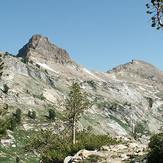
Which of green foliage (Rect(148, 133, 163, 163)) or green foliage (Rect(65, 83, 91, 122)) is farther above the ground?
green foliage (Rect(65, 83, 91, 122))

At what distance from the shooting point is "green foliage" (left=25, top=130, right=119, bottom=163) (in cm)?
6969

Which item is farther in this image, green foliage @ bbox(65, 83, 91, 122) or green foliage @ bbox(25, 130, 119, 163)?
green foliage @ bbox(65, 83, 91, 122)

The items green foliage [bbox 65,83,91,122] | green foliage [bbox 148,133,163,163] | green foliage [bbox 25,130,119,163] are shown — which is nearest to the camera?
green foliage [bbox 148,133,163,163]

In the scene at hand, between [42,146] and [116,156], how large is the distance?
145 feet

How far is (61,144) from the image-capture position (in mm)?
83938

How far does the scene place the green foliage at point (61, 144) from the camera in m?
69.7

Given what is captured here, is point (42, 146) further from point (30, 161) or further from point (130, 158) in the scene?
point (30, 161)

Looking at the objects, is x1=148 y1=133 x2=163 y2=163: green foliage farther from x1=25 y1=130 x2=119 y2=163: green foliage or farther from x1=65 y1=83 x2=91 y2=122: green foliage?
x1=65 y1=83 x2=91 y2=122: green foliage

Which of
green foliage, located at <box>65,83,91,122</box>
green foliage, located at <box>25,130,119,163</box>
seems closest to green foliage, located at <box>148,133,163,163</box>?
green foliage, located at <box>25,130,119,163</box>

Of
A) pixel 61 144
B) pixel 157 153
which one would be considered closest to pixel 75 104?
pixel 61 144

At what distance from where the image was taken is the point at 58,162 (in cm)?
6856

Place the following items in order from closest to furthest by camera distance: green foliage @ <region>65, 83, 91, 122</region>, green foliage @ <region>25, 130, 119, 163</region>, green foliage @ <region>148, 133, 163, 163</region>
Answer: green foliage @ <region>148, 133, 163, 163</region> → green foliage @ <region>25, 130, 119, 163</region> → green foliage @ <region>65, 83, 91, 122</region>

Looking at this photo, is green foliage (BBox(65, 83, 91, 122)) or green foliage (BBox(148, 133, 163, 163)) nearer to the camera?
green foliage (BBox(148, 133, 163, 163))

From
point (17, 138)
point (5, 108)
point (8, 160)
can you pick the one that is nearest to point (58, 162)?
point (5, 108)
